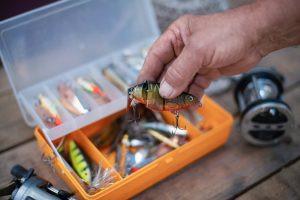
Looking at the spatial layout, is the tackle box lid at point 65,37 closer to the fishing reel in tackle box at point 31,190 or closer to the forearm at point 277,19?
the fishing reel in tackle box at point 31,190

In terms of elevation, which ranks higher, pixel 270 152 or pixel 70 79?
pixel 70 79

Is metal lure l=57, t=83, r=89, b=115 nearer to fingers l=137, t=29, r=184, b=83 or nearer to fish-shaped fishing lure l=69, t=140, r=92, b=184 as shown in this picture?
fish-shaped fishing lure l=69, t=140, r=92, b=184

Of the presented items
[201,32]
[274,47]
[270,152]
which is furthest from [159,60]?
[270,152]

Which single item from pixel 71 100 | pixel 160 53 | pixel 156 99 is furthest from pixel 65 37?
pixel 156 99

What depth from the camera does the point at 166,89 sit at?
0.89m

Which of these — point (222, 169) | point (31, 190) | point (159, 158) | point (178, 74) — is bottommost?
point (222, 169)

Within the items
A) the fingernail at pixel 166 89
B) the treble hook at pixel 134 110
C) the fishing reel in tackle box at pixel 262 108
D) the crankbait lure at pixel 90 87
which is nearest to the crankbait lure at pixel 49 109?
the crankbait lure at pixel 90 87

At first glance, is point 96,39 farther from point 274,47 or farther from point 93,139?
point 274,47

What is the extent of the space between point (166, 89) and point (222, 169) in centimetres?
35

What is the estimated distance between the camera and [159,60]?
107cm

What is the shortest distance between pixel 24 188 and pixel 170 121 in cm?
51

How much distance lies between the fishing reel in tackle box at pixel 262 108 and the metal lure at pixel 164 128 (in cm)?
19

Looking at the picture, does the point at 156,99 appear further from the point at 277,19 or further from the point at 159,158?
the point at 277,19

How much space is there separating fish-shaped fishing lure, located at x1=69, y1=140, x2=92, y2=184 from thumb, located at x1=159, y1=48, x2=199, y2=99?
0.33 meters
